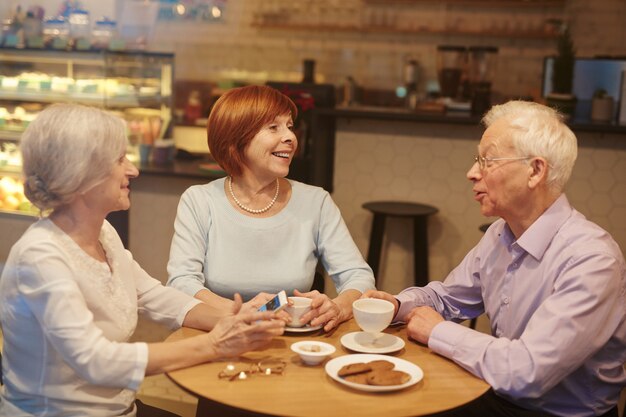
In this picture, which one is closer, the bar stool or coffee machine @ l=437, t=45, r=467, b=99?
the bar stool

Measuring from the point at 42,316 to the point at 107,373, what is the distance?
197 millimetres

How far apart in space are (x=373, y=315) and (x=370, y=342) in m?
0.14

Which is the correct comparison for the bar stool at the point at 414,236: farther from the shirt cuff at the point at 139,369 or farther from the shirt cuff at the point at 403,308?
the shirt cuff at the point at 139,369

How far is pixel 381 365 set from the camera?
6.28 feet

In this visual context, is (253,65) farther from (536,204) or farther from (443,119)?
(536,204)

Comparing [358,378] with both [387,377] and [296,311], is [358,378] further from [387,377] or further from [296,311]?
[296,311]

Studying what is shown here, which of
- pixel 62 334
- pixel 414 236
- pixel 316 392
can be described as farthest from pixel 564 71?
pixel 62 334

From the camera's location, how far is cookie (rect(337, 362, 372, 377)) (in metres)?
1.87

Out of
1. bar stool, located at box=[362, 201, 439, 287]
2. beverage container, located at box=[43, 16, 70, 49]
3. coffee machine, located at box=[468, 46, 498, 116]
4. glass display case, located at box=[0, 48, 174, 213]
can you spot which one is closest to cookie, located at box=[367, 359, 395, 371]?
bar stool, located at box=[362, 201, 439, 287]

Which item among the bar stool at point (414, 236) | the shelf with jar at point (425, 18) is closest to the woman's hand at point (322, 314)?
the bar stool at point (414, 236)

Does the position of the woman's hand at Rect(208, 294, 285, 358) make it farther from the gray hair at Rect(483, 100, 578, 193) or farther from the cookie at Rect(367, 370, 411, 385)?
the gray hair at Rect(483, 100, 578, 193)

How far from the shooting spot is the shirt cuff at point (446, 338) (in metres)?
2.02

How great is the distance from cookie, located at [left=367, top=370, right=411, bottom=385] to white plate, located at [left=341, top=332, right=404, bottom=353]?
0.18 metres

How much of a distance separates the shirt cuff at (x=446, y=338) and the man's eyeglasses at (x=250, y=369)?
1.33ft
